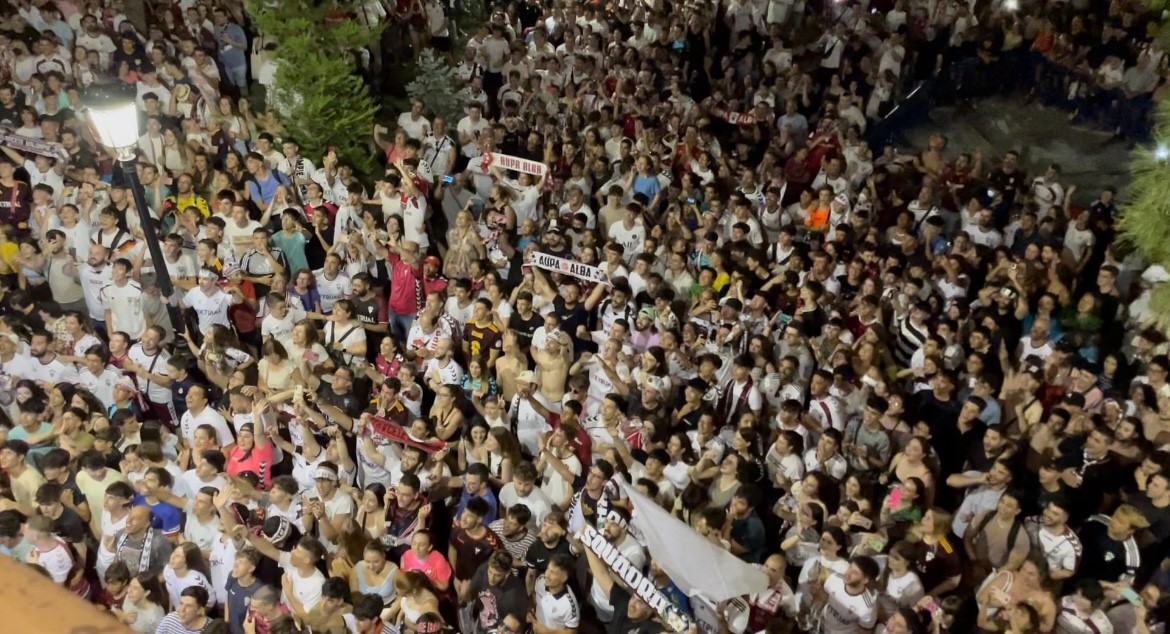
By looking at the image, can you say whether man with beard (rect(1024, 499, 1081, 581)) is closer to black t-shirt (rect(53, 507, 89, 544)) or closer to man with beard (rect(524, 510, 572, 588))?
man with beard (rect(524, 510, 572, 588))

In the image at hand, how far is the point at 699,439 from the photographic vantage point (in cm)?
748

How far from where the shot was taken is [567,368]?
8.49 metres

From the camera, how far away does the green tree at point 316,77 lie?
12070mm

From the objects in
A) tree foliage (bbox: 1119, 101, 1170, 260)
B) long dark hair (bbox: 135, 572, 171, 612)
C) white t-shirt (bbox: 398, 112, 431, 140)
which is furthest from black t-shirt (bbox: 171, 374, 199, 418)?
tree foliage (bbox: 1119, 101, 1170, 260)

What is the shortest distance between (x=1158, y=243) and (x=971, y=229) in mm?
2768

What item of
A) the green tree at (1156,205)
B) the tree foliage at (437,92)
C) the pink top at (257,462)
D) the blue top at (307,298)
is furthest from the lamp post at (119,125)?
the green tree at (1156,205)

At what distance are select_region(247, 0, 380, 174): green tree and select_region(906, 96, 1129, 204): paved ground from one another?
806 centimetres

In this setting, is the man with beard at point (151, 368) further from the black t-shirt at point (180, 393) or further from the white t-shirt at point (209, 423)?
the white t-shirt at point (209, 423)

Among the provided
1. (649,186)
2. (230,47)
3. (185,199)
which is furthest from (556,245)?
(230,47)

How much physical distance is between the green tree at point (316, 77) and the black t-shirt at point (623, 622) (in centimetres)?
775

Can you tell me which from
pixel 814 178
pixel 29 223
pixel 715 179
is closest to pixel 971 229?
pixel 814 178

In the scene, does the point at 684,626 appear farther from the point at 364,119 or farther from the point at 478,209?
the point at 364,119

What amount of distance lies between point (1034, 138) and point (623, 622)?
11.4 m

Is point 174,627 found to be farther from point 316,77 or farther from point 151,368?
point 316,77
